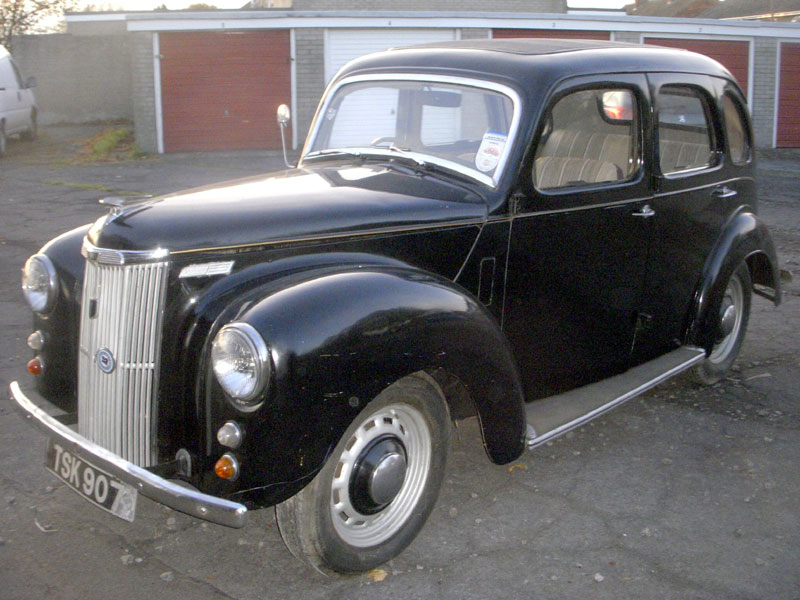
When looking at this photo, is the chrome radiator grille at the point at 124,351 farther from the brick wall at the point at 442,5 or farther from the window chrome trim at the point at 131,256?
the brick wall at the point at 442,5

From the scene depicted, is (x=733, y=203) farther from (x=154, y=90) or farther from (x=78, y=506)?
(x=154, y=90)

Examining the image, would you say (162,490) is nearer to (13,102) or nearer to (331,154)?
(331,154)

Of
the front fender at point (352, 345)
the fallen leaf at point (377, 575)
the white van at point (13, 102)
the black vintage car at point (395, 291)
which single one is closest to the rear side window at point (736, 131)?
the black vintage car at point (395, 291)

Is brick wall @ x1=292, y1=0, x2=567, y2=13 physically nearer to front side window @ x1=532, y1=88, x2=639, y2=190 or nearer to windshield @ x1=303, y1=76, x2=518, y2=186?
windshield @ x1=303, y1=76, x2=518, y2=186

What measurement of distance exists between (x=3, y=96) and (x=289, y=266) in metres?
15.1

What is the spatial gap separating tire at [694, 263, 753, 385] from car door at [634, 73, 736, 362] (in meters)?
0.40

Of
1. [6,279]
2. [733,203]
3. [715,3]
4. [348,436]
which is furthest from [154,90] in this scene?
[715,3]

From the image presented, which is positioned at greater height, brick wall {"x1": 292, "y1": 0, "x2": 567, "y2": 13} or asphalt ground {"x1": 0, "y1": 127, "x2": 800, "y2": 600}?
brick wall {"x1": 292, "y1": 0, "x2": 567, "y2": 13}

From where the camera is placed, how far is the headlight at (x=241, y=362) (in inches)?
99.3

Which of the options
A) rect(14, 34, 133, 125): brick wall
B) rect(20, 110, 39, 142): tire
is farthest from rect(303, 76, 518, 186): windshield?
rect(14, 34, 133, 125): brick wall

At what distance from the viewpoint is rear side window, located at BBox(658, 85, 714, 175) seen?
4.14 m

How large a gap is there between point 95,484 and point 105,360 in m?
0.41

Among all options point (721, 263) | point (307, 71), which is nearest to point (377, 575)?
point (721, 263)

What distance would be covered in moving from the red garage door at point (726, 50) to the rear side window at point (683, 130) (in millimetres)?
15859
